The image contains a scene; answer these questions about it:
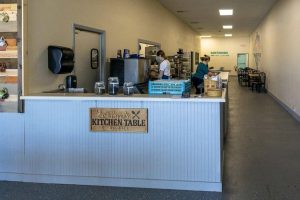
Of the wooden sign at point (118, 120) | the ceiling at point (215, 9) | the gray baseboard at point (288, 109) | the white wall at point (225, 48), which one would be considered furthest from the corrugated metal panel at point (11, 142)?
the white wall at point (225, 48)

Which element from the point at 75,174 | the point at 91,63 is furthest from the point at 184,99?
the point at 91,63

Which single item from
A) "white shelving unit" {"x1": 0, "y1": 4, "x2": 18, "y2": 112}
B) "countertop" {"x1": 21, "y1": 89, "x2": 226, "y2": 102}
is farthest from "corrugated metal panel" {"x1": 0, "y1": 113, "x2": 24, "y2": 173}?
"countertop" {"x1": 21, "y1": 89, "x2": 226, "y2": 102}

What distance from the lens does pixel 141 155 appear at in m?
4.10

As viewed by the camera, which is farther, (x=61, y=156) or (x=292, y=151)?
(x=292, y=151)

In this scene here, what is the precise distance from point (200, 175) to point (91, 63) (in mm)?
3537

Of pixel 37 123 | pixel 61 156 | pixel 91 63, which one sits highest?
pixel 91 63

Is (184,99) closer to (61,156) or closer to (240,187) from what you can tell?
(240,187)

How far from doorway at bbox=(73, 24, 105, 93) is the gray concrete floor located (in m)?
2.57

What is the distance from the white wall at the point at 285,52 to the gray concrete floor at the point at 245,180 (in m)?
2.11

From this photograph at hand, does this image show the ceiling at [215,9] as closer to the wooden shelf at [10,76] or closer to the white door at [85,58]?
the white door at [85,58]

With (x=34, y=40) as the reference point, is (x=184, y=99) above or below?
below

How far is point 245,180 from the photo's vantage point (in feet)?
14.3

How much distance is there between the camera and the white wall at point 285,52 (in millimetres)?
8797

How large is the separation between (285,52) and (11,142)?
825cm
